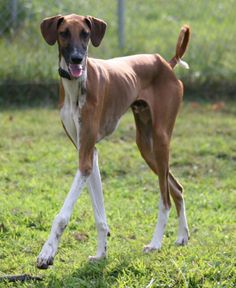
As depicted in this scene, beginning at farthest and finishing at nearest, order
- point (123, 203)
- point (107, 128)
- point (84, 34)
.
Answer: point (123, 203), point (107, 128), point (84, 34)

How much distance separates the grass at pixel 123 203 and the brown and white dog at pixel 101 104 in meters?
0.31

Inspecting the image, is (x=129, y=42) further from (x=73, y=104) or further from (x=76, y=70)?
(x=76, y=70)

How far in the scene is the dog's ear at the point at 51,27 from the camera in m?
5.50

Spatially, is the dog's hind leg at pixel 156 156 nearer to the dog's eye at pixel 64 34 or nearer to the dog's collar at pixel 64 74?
the dog's collar at pixel 64 74

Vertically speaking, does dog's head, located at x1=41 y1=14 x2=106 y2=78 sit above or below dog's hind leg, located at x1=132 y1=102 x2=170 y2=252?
above

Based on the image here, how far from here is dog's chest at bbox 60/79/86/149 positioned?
5.57 metres

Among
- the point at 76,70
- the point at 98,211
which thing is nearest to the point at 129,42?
the point at 98,211

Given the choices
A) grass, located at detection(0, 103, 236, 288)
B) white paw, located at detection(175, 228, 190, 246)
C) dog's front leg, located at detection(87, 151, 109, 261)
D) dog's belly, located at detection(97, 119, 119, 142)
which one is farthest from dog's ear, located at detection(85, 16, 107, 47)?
white paw, located at detection(175, 228, 190, 246)

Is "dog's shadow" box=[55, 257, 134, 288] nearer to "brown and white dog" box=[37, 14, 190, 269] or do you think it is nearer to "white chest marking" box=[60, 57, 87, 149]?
"brown and white dog" box=[37, 14, 190, 269]

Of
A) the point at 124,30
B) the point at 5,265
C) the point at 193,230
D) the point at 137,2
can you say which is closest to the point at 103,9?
the point at 124,30

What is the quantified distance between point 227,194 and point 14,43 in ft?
15.3

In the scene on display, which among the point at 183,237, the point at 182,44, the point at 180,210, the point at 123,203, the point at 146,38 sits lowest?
the point at 146,38

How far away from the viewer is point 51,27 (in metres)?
5.51

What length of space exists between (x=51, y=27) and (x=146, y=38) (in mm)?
6834
